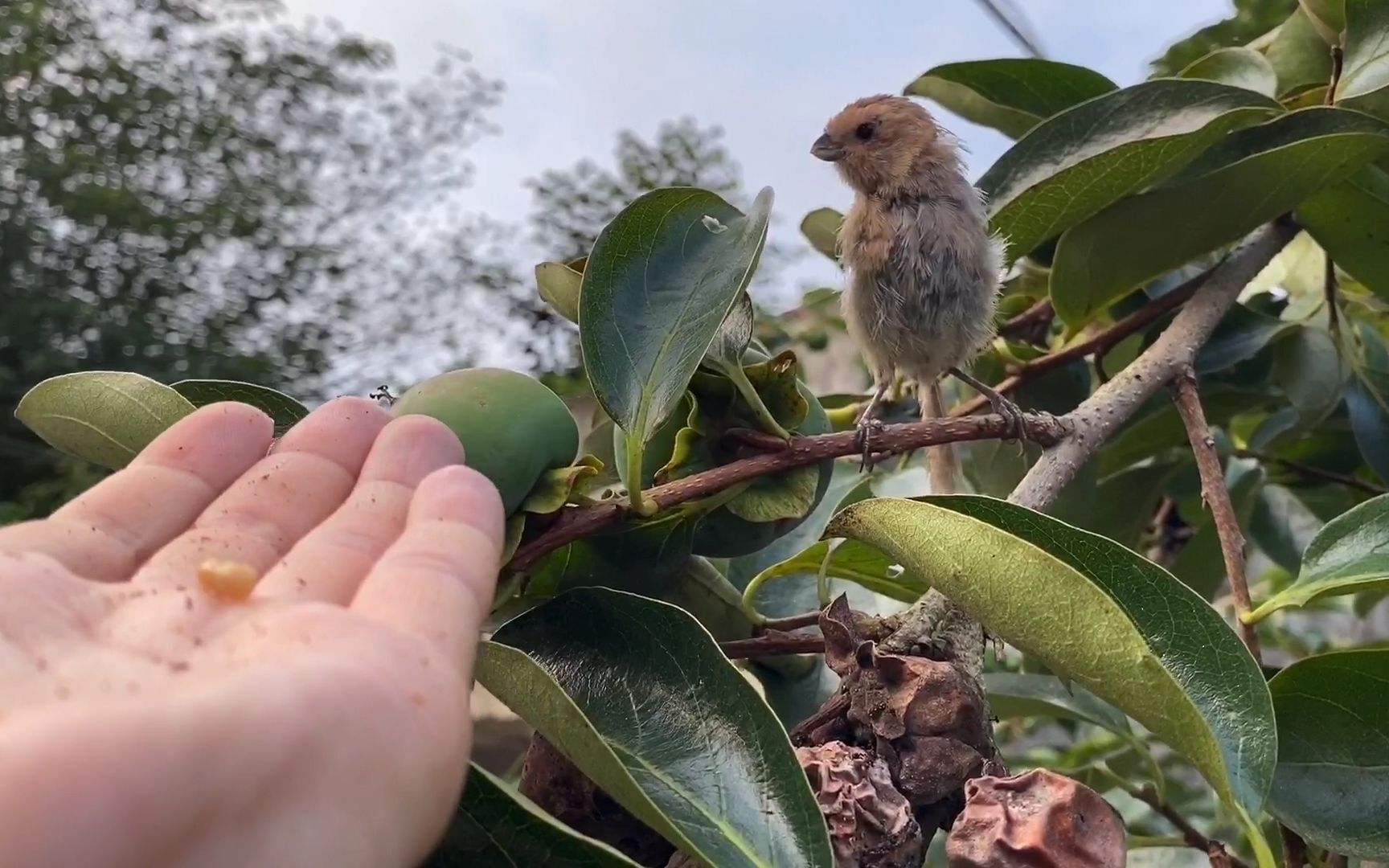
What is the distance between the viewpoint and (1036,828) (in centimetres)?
39

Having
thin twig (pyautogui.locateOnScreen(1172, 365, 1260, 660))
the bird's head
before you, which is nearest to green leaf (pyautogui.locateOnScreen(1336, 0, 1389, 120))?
thin twig (pyautogui.locateOnScreen(1172, 365, 1260, 660))

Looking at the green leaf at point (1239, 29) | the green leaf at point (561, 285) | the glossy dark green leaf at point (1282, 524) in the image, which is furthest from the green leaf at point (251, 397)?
the green leaf at point (1239, 29)

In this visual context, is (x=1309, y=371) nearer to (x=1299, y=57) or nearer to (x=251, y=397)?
(x=1299, y=57)

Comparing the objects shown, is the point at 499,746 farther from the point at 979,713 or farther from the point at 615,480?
the point at 979,713

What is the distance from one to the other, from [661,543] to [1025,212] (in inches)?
18.8

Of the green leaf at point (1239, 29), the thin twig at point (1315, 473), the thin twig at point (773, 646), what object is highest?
the green leaf at point (1239, 29)

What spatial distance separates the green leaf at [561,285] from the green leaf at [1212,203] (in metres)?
0.44

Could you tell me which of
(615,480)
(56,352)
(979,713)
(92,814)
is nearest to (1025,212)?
(615,480)

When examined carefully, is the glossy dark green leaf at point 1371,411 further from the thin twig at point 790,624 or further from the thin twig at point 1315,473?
the thin twig at point 790,624

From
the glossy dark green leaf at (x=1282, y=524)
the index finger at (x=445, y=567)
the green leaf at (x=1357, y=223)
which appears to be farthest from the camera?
the glossy dark green leaf at (x=1282, y=524)

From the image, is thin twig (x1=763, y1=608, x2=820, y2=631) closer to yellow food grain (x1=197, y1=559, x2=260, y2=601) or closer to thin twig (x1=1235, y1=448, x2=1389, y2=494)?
yellow food grain (x1=197, y1=559, x2=260, y2=601)

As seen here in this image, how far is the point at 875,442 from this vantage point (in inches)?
24.3

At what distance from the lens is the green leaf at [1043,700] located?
781 millimetres

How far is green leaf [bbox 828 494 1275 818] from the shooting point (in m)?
0.41
